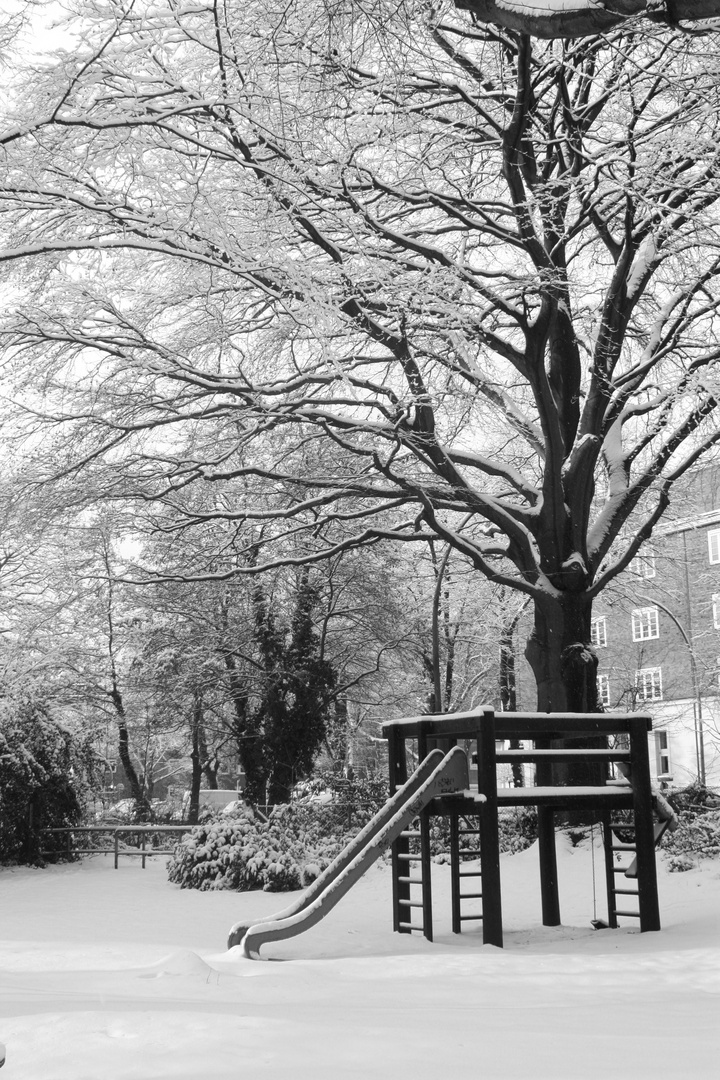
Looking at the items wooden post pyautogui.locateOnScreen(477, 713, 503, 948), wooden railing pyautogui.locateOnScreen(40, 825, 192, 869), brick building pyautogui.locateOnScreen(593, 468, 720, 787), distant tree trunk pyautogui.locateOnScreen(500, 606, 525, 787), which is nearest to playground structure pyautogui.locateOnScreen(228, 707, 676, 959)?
wooden post pyautogui.locateOnScreen(477, 713, 503, 948)

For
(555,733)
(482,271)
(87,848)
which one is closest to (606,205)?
(482,271)

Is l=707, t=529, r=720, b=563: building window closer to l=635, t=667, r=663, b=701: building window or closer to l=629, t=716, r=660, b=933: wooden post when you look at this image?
l=635, t=667, r=663, b=701: building window

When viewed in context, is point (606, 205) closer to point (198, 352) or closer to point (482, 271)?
point (482, 271)

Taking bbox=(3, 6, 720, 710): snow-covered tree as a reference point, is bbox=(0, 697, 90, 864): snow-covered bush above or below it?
below

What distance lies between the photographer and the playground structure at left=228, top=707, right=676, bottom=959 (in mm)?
8883

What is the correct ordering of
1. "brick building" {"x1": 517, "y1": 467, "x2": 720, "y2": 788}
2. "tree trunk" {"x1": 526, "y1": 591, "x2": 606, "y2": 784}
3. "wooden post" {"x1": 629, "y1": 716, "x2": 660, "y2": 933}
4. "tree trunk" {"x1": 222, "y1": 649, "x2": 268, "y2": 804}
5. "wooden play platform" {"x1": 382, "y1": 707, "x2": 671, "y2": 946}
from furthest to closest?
"brick building" {"x1": 517, "y1": 467, "x2": 720, "y2": 788} → "tree trunk" {"x1": 222, "y1": 649, "x2": 268, "y2": 804} → "tree trunk" {"x1": 526, "y1": 591, "x2": 606, "y2": 784} → "wooden post" {"x1": 629, "y1": 716, "x2": 660, "y2": 933} → "wooden play platform" {"x1": 382, "y1": 707, "x2": 671, "y2": 946}

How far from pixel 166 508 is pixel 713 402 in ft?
40.5

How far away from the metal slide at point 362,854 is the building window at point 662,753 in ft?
123

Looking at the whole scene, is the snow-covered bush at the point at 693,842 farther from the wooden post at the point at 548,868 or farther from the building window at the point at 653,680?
the building window at the point at 653,680

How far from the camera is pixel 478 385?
1634 centimetres

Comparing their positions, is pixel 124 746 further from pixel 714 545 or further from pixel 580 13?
pixel 580 13

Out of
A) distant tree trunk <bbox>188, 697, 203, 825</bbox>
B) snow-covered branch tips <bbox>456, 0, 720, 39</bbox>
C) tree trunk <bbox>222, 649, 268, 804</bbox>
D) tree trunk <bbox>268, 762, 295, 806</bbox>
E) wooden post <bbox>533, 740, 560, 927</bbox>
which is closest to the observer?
snow-covered branch tips <bbox>456, 0, 720, 39</bbox>

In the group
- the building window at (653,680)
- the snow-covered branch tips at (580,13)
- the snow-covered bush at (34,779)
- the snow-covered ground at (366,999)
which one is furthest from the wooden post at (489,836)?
the building window at (653,680)

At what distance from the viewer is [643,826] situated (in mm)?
9828
